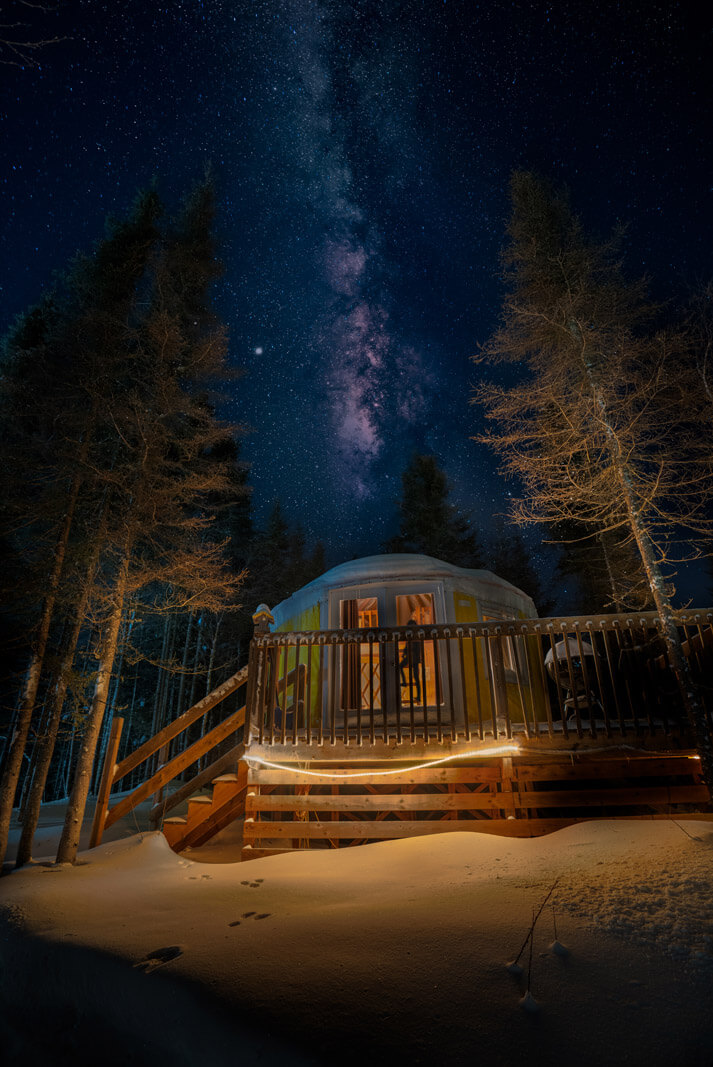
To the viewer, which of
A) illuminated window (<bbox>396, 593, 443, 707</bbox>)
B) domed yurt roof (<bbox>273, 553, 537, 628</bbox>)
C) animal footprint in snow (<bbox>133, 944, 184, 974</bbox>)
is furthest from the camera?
domed yurt roof (<bbox>273, 553, 537, 628</bbox>)

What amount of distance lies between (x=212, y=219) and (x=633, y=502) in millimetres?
11936

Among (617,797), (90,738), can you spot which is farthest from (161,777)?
(617,797)

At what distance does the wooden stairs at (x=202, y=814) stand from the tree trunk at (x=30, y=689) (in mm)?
1973

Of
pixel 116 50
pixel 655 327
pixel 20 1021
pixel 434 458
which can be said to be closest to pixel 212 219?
pixel 116 50

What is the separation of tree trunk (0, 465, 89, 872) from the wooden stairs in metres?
1.97

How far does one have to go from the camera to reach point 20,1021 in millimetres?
2605

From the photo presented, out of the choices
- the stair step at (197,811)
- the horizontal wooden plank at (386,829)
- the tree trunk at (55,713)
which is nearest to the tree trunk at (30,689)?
the tree trunk at (55,713)

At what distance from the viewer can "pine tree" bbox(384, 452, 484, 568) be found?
27.9 m

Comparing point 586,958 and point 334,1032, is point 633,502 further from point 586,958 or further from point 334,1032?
point 334,1032

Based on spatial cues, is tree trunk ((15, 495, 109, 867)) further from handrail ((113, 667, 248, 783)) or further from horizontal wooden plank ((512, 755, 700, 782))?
horizontal wooden plank ((512, 755, 700, 782))

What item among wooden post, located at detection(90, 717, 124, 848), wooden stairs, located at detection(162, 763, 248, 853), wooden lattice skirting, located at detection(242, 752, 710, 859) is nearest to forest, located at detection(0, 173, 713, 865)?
wooden post, located at detection(90, 717, 124, 848)

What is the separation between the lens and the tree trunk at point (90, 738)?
6.26m

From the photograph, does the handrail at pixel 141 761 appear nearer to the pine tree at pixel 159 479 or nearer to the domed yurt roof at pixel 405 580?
the pine tree at pixel 159 479

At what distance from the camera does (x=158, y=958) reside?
276 cm
